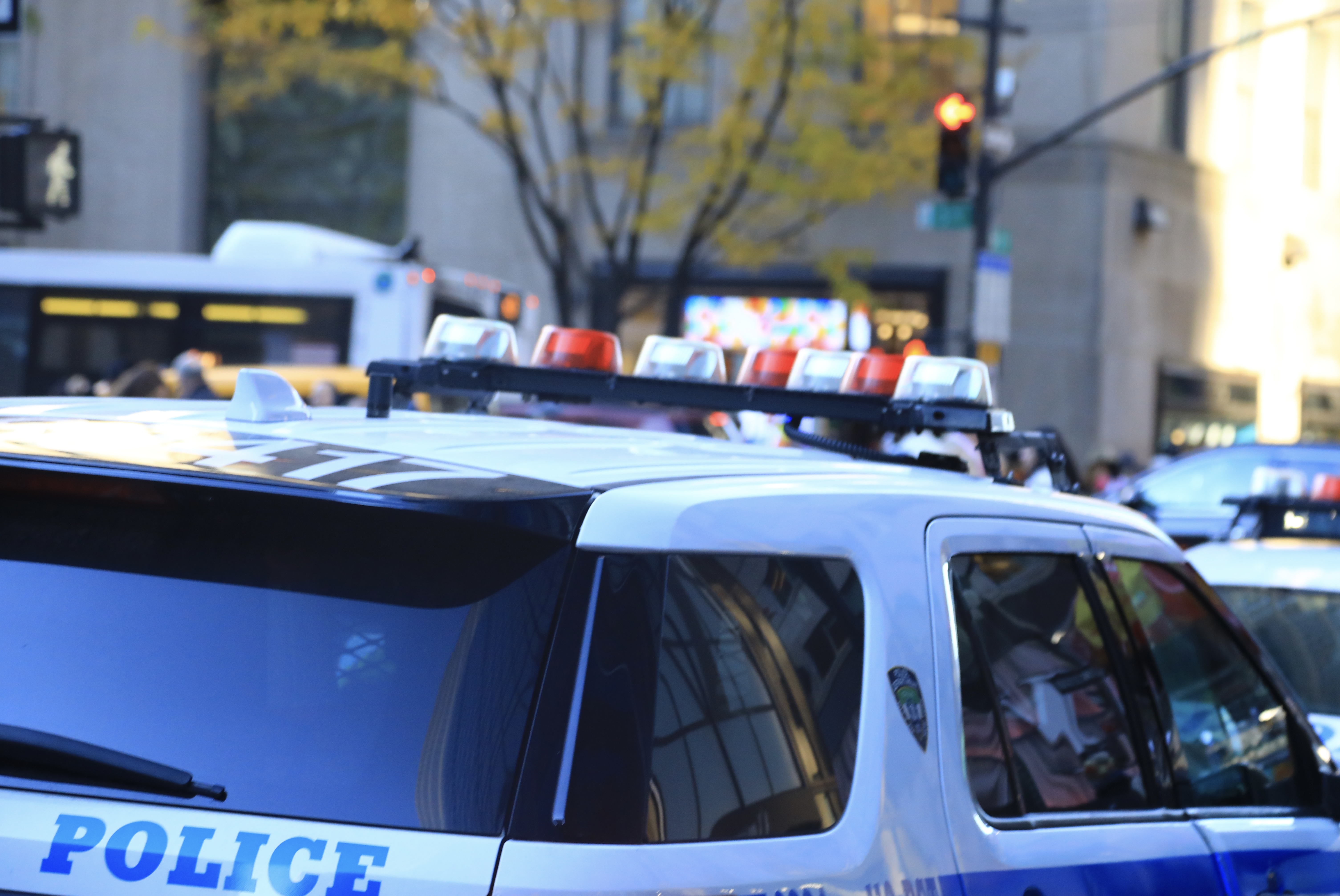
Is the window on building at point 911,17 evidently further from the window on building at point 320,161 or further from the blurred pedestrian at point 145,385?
the blurred pedestrian at point 145,385

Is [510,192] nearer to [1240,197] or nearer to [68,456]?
[1240,197]

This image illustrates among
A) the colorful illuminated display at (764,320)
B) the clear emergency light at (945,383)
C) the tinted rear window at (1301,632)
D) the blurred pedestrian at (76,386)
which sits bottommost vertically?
the tinted rear window at (1301,632)

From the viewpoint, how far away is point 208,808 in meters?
1.74

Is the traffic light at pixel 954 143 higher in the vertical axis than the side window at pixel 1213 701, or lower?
higher

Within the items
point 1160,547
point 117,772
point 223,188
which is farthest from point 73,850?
point 223,188

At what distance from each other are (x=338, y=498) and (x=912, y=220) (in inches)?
898

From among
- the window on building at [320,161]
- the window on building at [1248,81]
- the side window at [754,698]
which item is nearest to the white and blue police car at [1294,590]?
the side window at [754,698]

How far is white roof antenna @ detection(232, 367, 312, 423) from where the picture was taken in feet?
7.59

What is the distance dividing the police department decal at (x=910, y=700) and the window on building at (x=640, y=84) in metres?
17.9

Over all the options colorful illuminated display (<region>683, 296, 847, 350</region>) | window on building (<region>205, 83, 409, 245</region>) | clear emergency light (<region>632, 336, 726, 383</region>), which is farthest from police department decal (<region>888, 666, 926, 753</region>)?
window on building (<region>205, 83, 409, 245</region>)

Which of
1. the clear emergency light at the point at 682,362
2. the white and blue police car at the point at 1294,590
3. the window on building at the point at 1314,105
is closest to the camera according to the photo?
the clear emergency light at the point at 682,362

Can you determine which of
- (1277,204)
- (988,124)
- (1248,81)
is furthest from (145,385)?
(1277,204)

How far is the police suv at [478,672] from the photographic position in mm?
1710

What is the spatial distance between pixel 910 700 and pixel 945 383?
90 centimetres
